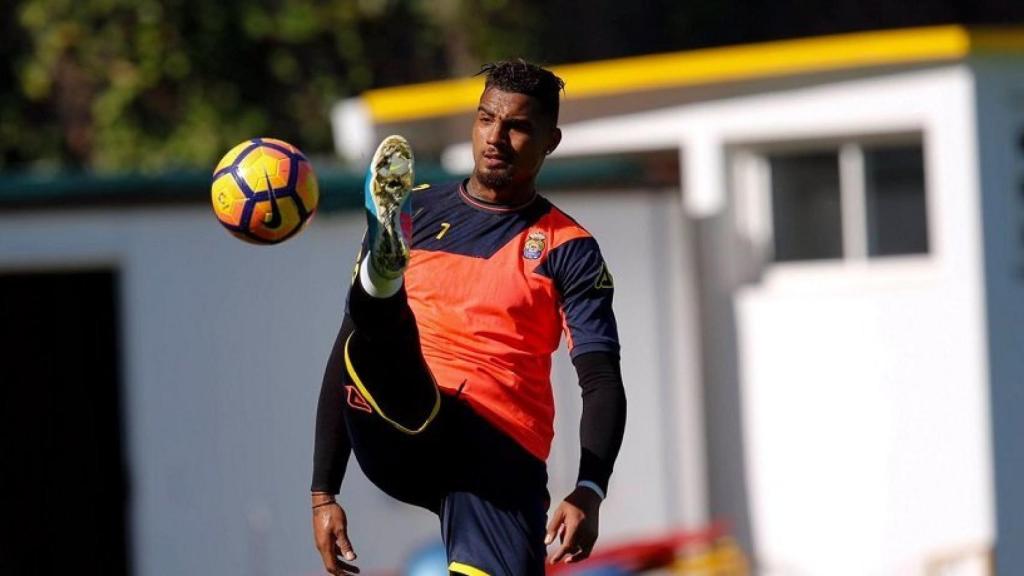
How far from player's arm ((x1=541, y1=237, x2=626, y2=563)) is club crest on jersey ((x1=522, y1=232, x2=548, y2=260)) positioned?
0.03 metres

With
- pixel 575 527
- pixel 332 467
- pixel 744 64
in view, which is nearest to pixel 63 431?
pixel 744 64

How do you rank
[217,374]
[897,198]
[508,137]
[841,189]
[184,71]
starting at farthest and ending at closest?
[184,71] → [841,189] → [897,198] → [217,374] → [508,137]

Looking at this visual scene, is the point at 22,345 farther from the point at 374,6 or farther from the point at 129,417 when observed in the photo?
the point at 374,6

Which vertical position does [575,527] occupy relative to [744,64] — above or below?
below

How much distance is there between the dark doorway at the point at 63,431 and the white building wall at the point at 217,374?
1.91ft

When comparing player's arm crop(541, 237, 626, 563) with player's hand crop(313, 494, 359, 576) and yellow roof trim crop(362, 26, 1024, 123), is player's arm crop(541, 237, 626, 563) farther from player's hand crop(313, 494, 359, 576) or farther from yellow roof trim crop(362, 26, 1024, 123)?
yellow roof trim crop(362, 26, 1024, 123)

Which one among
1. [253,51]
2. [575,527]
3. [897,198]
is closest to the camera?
[575,527]

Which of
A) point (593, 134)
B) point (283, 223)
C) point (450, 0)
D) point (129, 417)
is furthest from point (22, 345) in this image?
point (450, 0)

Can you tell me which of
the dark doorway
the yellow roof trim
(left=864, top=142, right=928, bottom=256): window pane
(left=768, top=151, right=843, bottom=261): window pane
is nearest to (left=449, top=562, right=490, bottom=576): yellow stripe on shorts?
the dark doorway

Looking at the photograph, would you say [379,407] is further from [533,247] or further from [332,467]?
[533,247]

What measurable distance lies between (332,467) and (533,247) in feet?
2.72

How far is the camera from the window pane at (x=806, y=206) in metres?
15.7

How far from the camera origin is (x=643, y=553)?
14430 mm

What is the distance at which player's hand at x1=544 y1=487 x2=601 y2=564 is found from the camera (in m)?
5.52
